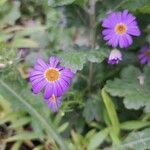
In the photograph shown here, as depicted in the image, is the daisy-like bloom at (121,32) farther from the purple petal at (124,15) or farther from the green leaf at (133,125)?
the green leaf at (133,125)

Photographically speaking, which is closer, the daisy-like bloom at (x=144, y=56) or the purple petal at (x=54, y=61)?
the purple petal at (x=54, y=61)

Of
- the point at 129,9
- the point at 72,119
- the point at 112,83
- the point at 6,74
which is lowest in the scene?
the point at 72,119

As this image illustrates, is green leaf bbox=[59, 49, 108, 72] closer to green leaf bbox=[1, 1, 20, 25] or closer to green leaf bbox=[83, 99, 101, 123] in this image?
green leaf bbox=[83, 99, 101, 123]

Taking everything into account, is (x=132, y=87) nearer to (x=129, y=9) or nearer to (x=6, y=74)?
(x=129, y=9)

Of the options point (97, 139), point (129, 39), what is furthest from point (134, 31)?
point (97, 139)

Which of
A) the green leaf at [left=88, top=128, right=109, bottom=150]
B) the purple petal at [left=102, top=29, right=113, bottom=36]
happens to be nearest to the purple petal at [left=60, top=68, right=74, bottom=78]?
the purple petal at [left=102, top=29, right=113, bottom=36]

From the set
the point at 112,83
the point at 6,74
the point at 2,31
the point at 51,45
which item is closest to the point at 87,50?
the point at 112,83

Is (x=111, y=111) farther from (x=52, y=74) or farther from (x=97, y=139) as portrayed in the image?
(x=52, y=74)

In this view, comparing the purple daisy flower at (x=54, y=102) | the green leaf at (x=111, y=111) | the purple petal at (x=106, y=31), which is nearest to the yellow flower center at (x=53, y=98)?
the purple daisy flower at (x=54, y=102)
